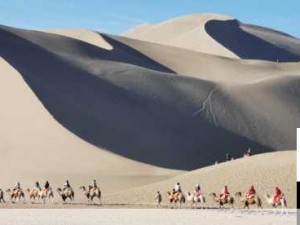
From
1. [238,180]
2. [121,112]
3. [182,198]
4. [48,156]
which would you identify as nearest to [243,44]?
[121,112]

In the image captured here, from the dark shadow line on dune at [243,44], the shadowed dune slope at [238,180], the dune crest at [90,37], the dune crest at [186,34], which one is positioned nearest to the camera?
the shadowed dune slope at [238,180]

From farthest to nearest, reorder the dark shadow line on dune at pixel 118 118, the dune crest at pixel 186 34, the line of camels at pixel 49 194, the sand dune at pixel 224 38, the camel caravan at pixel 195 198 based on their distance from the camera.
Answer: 1. the sand dune at pixel 224 38
2. the dune crest at pixel 186 34
3. the dark shadow line on dune at pixel 118 118
4. the line of camels at pixel 49 194
5. the camel caravan at pixel 195 198

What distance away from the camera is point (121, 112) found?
63.8 m

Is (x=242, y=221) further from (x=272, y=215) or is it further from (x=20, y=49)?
(x=20, y=49)

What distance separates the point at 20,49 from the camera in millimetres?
71125

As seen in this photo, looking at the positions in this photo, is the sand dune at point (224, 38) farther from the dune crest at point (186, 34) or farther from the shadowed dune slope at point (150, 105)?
the shadowed dune slope at point (150, 105)

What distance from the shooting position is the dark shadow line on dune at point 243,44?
155625 millimetres

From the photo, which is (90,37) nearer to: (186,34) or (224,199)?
(186,34)

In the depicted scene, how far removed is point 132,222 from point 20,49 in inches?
1981

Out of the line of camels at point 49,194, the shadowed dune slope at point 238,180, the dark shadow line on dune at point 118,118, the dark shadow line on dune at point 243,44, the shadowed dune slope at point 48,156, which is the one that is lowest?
the line of camels at point 49,194

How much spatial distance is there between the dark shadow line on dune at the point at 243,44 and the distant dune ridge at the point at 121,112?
56.3 metres

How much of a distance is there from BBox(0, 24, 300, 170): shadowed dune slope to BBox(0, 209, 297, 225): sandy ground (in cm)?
2657

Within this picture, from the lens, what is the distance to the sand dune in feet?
498

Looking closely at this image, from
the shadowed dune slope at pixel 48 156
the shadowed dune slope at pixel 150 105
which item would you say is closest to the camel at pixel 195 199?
the shadowed dune slope at pixel 48 156
